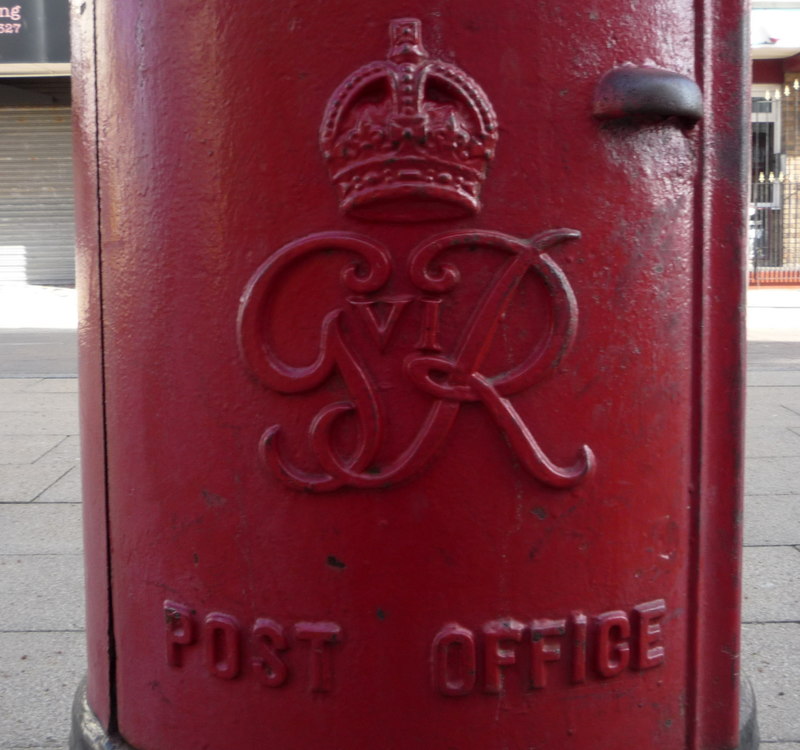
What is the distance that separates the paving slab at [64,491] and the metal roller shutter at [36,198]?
42.9 feet

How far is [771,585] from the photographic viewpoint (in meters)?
3.11

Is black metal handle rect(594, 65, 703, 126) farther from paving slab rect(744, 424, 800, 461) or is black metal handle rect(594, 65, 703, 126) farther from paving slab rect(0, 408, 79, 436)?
paving slab rect(0, 408, 79, 436)

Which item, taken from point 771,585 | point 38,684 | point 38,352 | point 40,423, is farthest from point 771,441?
point 38,352

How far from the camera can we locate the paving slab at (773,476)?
4.16m

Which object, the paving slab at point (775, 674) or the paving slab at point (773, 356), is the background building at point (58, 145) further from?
the paving slab at point (775, 674)

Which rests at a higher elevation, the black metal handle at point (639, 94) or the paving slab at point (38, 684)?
the black metal handle at point (639, 94)

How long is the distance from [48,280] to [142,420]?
16.4 m

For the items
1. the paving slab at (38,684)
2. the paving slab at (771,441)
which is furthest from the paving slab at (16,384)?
the paving slab at (771,441)

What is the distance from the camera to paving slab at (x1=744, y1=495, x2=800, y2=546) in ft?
11.6

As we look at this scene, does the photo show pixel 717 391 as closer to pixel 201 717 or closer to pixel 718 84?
pixel 718 84

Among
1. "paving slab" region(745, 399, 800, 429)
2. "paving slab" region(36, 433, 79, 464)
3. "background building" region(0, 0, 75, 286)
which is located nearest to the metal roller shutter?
"background building" region(0, 0, 75, 286)

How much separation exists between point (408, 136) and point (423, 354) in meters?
0.30

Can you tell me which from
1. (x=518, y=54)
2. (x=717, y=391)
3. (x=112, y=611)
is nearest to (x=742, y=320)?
(x=717, y=391)

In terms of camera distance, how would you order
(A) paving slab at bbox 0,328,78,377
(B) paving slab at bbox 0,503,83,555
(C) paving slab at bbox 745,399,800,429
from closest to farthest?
(B) paving slab at bbox 0,503,83,555 < (C) paving slab at bbox 745,399,800,429 < (A) paving slab at bbox 0,328,78,377
